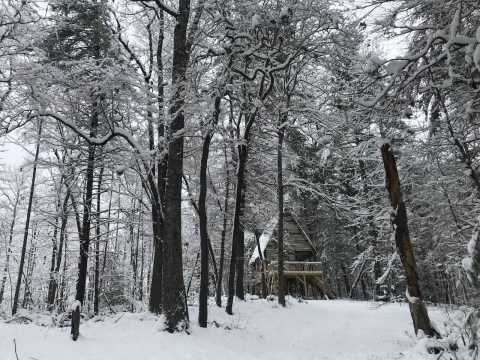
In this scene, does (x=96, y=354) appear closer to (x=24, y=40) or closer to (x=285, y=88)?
(x=24, y=40)

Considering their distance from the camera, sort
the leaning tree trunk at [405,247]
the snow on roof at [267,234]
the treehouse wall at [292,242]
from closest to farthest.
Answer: the leaning tree trunk at [405,247]
the snow on roof at [267,234]
the treehouse wall at [292,242]

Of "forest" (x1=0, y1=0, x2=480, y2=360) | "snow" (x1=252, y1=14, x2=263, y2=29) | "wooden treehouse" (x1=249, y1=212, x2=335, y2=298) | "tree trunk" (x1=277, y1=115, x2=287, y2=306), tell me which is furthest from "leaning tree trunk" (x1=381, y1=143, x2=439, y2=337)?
"wooden treehouse" (x1=249, y1=212, x2=335, y2=298)

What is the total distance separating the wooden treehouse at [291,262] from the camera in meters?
24.0

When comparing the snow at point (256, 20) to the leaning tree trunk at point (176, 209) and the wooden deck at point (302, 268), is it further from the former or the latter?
the wooden deck at point (302, 268)

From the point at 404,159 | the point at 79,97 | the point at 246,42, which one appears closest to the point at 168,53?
the point at 79,97

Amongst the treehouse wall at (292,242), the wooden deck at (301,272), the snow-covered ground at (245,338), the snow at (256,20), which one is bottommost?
the snow-covered ground at (245,338)

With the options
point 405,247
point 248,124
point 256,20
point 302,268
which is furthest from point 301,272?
point 256,20

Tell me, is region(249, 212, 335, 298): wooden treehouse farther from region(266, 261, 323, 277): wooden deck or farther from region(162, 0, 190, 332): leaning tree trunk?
region(162, 0, 190, 332): leaning tree trunk

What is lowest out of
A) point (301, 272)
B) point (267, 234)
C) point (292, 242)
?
point (301, 272)

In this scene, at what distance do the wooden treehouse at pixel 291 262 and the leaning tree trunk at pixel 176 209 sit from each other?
14.1m

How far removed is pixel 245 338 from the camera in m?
9.70

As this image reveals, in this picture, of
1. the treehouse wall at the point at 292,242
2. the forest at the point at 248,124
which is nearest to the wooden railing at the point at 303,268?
the treehouse wall at the point at 292,242

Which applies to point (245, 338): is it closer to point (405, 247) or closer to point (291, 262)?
point (405, 247)

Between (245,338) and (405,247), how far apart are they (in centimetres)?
462
